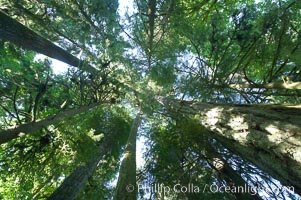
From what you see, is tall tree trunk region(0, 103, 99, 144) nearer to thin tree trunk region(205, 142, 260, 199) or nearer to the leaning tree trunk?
the leaning tree trunk

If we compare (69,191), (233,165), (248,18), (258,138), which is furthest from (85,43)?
(258,138)

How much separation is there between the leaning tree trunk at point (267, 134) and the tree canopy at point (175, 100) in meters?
0.02

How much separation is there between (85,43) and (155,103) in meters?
3.43

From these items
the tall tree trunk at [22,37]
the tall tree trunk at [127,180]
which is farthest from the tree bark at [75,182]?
the tall tree trunk at [22,37]

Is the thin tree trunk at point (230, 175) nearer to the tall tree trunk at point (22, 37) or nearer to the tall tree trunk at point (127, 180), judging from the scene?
the tall tree trunk at point (127, 180)

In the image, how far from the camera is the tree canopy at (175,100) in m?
3.82

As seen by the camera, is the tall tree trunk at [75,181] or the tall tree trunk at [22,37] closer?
the tall tree trunk at [22,37]

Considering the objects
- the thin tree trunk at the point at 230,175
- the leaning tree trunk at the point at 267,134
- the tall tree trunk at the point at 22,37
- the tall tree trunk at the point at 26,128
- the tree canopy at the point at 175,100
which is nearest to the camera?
the leaning tree trunk at the point at 267,134

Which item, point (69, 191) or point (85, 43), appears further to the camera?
point (85, 43)

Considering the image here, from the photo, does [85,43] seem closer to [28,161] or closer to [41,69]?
[41,69]

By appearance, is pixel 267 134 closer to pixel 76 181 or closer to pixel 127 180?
pixel 127 180

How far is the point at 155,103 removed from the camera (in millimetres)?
8992

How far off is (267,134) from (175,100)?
461 centimetres

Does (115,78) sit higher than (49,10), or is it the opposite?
(49,10)
